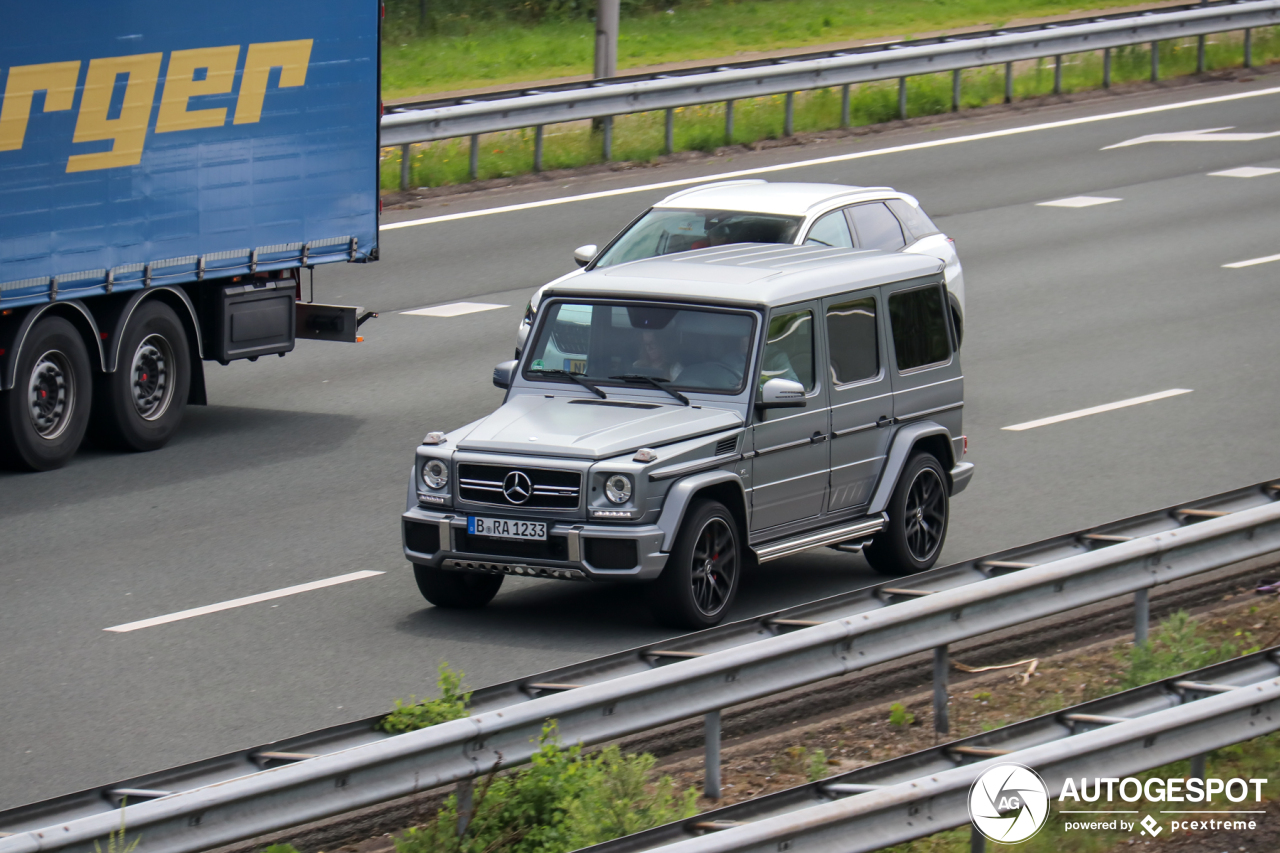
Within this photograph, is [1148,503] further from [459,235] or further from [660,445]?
[459,235]

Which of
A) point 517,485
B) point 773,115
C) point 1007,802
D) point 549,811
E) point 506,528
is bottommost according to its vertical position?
point 549,811

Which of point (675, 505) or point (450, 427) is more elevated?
point (675, 505)

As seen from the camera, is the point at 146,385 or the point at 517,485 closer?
the point at 517,485

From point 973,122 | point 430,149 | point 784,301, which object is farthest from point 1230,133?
point 784,301

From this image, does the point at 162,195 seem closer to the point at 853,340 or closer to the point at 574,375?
the point at 574,375

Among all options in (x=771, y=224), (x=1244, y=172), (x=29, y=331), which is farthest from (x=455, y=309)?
(x=1244, y=172)

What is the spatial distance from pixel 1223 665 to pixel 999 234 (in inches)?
570

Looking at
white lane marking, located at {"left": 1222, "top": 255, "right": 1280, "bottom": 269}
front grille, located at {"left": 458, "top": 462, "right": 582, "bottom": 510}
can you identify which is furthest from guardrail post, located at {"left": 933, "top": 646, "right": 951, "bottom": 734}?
white lane marking, located at {"left": 1222, "top": 255, "right": 1280, "bottom": 269}

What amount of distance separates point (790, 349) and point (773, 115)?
17.5 meters

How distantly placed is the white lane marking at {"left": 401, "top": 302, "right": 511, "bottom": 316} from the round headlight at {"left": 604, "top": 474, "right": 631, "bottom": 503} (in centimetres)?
884

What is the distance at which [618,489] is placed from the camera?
10023 millimetres

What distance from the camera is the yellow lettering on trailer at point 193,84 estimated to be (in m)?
14.9

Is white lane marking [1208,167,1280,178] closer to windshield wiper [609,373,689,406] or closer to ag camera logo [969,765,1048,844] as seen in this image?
windshield wiper [609,373,689,406]

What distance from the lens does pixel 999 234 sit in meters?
22.3
